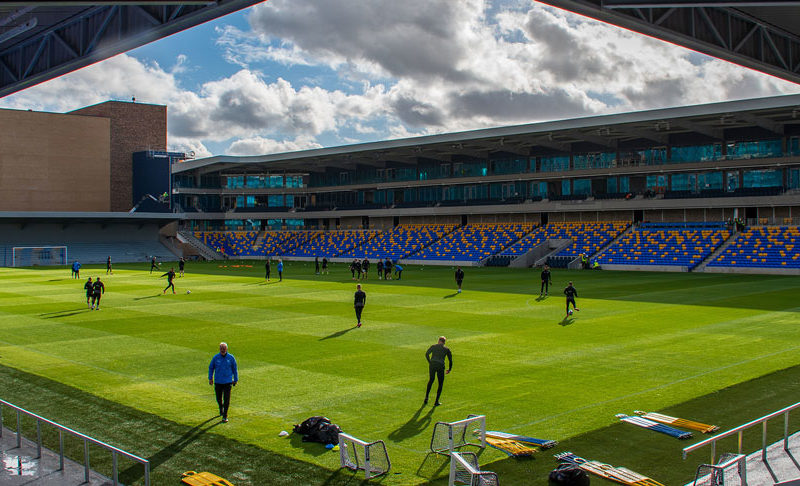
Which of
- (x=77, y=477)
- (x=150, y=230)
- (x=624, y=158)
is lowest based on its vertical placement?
(x=77, y=477)

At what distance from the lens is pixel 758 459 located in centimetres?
1029

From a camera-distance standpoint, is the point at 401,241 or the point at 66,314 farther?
the point at 401,241

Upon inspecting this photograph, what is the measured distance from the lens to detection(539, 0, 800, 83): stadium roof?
32.3ft

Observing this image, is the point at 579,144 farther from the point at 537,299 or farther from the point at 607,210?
the point at 537,299

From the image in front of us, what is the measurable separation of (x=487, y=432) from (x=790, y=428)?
211 inches

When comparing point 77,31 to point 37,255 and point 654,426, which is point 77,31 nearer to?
point 654,426

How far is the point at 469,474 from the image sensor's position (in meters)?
9.57

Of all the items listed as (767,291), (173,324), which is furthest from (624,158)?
(173,324)

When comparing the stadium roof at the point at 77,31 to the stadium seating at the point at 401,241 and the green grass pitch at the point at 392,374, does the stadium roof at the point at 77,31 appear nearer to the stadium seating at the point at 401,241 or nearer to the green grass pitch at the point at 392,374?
the green grass pitch at the point at 392,374

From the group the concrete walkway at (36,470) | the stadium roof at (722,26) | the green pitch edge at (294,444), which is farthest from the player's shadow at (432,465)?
the stadium roof at (722,26)

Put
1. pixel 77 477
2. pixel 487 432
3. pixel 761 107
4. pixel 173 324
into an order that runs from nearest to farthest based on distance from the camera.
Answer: pixel 77 477
pixel 487 432
pixel 173 324
pixel 761 107

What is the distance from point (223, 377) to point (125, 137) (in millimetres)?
86172

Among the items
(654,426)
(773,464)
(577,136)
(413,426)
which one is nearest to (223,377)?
(413,426)

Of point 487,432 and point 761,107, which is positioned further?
point 761,107
